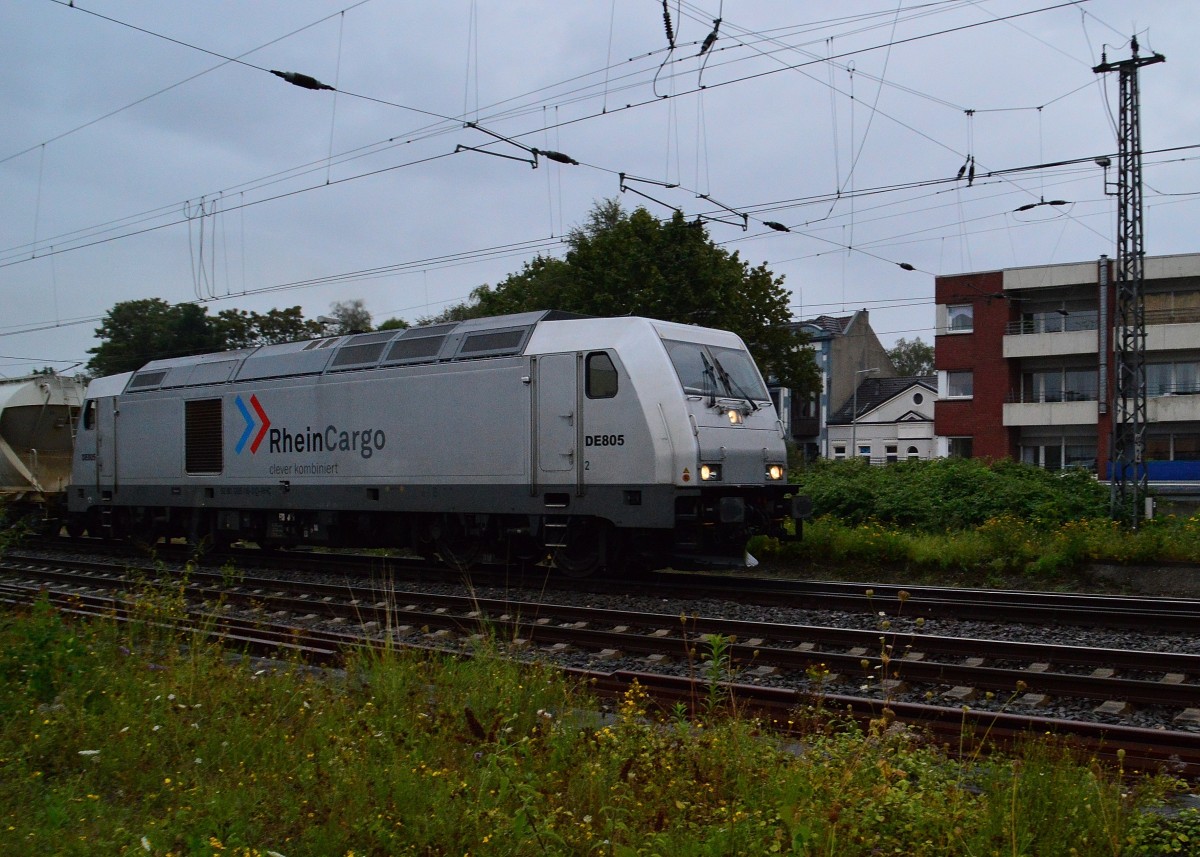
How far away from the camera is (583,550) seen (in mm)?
13633

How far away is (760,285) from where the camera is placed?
4109cm

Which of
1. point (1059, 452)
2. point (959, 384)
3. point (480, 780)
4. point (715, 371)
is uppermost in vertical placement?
point (959, 384)

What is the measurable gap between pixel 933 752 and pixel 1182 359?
38.1 m

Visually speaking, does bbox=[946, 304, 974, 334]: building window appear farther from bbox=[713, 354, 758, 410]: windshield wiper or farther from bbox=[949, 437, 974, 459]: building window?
bbox=[713, 354, 758, 410]: windshield wiper

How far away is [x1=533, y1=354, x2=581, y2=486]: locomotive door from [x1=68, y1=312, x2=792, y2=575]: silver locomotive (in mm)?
20

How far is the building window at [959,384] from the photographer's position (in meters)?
40.8

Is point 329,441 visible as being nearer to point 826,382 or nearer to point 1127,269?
point 1127,269

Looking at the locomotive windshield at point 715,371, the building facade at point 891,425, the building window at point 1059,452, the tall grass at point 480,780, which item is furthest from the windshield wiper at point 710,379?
the building facade at point 891,425

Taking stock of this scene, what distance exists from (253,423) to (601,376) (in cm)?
747

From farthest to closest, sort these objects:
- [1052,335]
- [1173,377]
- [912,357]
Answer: [912,357], [1052,335], [1173,377]

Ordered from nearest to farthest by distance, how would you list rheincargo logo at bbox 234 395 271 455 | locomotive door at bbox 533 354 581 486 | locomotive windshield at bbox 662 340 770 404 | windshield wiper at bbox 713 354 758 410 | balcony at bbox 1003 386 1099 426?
locomotive windshield at bbox 662 340 770 404
locomotive door at bbox 533 354 581 486
windshield wiper at bbox 713 354 758 410
rheincargo logo at bbox 234 395 271 455
balcony at bbox 1003 386 1099 426

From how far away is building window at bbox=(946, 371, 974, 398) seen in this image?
40750 mm

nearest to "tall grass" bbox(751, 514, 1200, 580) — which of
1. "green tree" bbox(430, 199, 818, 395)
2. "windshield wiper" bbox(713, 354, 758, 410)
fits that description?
"windshield wiper" bbox(713, 354, 758, 410)

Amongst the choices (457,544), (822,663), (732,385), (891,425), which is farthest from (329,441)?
(891,425)
